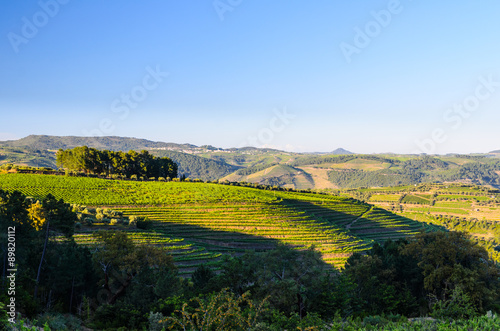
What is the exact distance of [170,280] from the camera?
2330 cm

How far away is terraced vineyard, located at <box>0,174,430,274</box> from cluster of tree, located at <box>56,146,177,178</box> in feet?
67.0

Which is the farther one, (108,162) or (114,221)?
(108,162)

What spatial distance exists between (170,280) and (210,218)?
4477cm

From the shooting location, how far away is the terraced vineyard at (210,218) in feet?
188

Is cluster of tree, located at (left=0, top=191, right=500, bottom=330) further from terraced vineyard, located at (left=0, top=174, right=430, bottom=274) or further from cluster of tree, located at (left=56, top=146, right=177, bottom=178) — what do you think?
cluster of tree, located at (left=56, top=146, right=177, bottom=178)

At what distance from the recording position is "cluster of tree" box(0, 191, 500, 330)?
886 inches

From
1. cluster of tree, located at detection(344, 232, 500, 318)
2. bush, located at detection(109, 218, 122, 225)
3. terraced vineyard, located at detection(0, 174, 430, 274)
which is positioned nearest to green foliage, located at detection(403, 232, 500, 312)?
cluster of tree, located at detection(344, 232, 500, 318)

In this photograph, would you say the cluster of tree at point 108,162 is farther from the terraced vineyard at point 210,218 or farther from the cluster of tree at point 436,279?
the cluster of tree at point 436,279

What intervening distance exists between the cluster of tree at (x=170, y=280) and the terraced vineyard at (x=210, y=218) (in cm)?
1854

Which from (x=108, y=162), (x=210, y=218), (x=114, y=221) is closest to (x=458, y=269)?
(x=114, y=221)

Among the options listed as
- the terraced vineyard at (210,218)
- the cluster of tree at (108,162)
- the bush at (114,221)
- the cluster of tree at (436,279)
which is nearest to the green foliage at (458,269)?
the cluster of tree at (436,279)

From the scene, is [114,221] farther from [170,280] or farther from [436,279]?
[436,279]

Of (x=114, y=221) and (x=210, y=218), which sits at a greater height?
(x=114, y=221)

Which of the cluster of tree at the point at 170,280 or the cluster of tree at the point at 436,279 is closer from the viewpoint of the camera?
the cluster of tree at the point at 170,280
